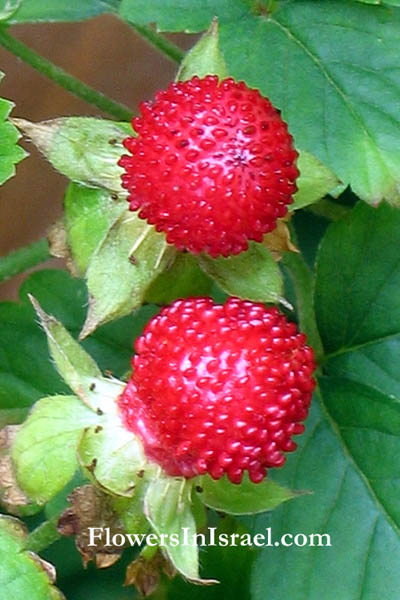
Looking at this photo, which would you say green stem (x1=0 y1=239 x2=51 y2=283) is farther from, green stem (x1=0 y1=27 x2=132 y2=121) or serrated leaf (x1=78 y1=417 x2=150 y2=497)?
serrated leaf (x1=78 y1=417 x2=150 y2=497)

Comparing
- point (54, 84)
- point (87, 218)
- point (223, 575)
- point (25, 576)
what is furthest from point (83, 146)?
point (54, 84)

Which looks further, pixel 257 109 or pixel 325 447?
pixel 325 447

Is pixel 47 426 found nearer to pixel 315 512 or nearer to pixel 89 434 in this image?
pixel 89 434

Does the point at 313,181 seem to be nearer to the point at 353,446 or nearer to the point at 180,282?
the point at 180,282

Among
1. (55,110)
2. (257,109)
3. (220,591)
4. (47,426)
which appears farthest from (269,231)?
(55,110)

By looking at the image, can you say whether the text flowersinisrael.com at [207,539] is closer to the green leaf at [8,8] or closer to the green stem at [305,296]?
the green stem at [305,296]

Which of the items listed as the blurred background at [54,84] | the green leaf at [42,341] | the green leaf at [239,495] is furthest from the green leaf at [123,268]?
the blurred background at [54,84]

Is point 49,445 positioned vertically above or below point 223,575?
above
